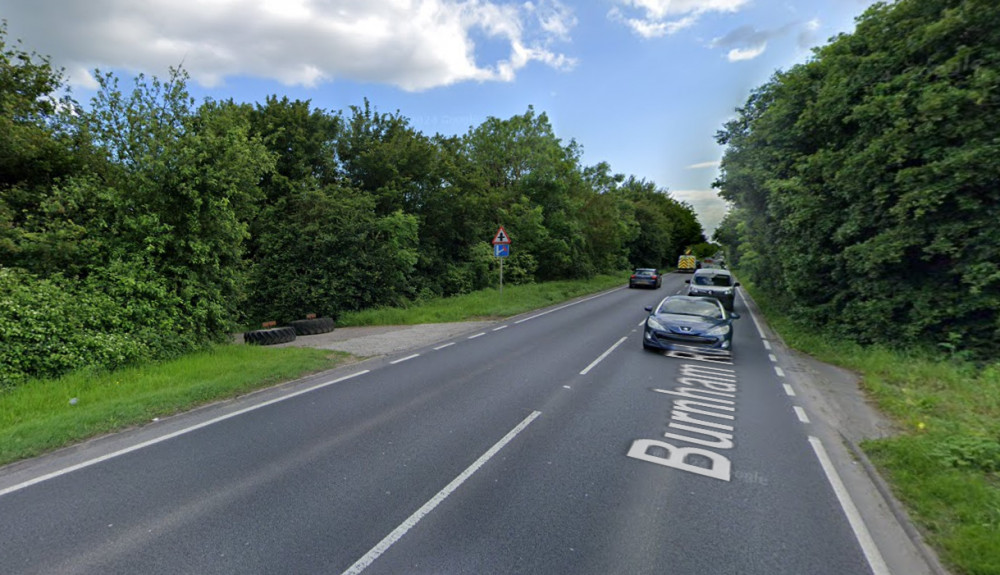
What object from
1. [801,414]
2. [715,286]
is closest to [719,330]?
[801,414]

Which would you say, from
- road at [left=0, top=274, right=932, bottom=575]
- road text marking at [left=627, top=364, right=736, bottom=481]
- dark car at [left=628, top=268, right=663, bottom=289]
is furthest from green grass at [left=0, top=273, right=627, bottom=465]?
dark car at [left=628, top=268, right=663, bottom=289]

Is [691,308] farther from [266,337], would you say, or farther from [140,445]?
[266,337]

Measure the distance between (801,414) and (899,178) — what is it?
5759 millimetres

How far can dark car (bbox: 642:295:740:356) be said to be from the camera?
9641mm

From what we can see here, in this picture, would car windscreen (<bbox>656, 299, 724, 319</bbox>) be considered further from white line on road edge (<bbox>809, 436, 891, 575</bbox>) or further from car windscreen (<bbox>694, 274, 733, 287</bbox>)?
car windscreen (<bbox>694, 274, 733, 287</bbox>)

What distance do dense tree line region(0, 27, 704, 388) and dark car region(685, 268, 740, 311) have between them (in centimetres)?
1164

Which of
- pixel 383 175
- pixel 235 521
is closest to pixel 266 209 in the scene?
pixel 383 175

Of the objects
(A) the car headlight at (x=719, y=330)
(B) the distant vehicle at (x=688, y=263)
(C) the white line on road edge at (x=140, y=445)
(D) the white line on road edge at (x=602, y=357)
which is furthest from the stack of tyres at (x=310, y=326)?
(B) the distant vehicle at (x=688, y=263)

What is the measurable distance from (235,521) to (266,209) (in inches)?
677

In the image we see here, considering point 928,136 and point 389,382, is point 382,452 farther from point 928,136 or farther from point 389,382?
point 928,136

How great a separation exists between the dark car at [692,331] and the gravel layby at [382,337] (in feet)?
18.8

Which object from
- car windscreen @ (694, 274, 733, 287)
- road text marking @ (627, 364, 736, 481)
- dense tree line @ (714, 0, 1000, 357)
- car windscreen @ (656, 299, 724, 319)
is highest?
dense tree line @ (714, 0, 1000, 357)

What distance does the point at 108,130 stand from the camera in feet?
32.0

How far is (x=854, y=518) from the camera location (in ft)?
12.2
